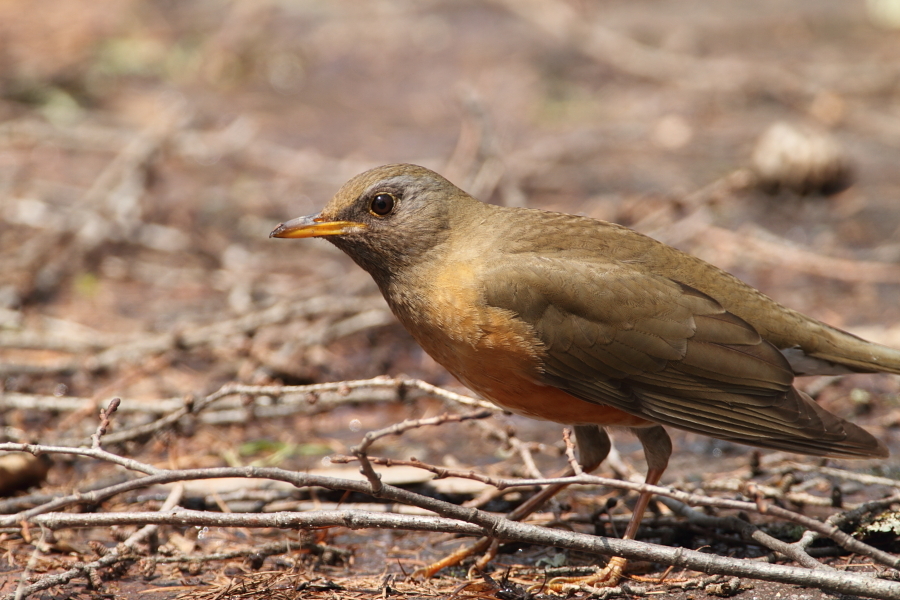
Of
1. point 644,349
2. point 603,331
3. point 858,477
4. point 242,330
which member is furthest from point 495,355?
point 242,330

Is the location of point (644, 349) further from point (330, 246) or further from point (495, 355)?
point (330, 246)

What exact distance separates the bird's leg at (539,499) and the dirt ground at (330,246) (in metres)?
0.10

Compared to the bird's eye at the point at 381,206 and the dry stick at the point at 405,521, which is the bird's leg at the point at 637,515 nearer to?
the dry stick at the point at 405,521

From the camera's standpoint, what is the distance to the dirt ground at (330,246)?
4035mm

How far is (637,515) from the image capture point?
3.90 m

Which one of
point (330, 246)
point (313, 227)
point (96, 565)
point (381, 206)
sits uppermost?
point (381, 206)

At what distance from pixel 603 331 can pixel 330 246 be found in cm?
410

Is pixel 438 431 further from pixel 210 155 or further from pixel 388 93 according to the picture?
pixel 388 93

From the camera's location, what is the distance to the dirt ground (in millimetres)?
4035

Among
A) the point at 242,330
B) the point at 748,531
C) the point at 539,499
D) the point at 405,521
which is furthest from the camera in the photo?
the point at 242,330

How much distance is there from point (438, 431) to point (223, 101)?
22.5 ft

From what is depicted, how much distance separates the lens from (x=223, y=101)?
1088 cm

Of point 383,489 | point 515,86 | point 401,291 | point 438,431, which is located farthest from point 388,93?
point 383,489

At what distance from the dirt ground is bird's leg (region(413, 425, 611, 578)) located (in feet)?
0.32
